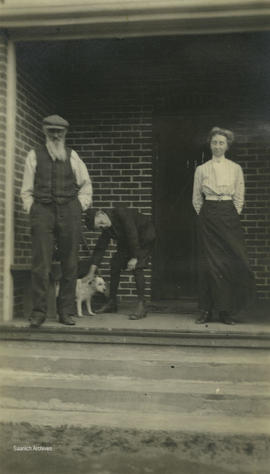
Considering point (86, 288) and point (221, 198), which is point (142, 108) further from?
point (86, 288)

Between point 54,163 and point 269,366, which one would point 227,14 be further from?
point 269,366

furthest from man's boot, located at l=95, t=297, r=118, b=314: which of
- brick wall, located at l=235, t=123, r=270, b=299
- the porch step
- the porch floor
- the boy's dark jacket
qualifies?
brick wall, located at l=235, t=123, r=270, b=299

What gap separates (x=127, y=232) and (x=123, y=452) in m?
2.19

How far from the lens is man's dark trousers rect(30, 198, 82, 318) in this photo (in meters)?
4.76

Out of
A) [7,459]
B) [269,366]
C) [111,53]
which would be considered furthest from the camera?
[111,53]

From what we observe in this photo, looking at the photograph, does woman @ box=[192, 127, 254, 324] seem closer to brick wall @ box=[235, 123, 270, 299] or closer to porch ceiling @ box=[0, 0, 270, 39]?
porch ceiling @ box=[0, 0, 270, 39]

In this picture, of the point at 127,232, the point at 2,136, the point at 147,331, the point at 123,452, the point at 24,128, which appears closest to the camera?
the point at 123,452

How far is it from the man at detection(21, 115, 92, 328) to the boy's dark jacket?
0.63 meters

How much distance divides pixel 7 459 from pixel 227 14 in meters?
4.17

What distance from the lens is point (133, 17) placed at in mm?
4816

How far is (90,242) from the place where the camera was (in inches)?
285

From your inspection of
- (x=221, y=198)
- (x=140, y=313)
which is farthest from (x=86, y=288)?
(x=221, y=198)

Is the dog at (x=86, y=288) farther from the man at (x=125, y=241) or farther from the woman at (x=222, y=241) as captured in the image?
the woman at (x=222, y=241)

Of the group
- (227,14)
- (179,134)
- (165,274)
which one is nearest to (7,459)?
(165,274)
